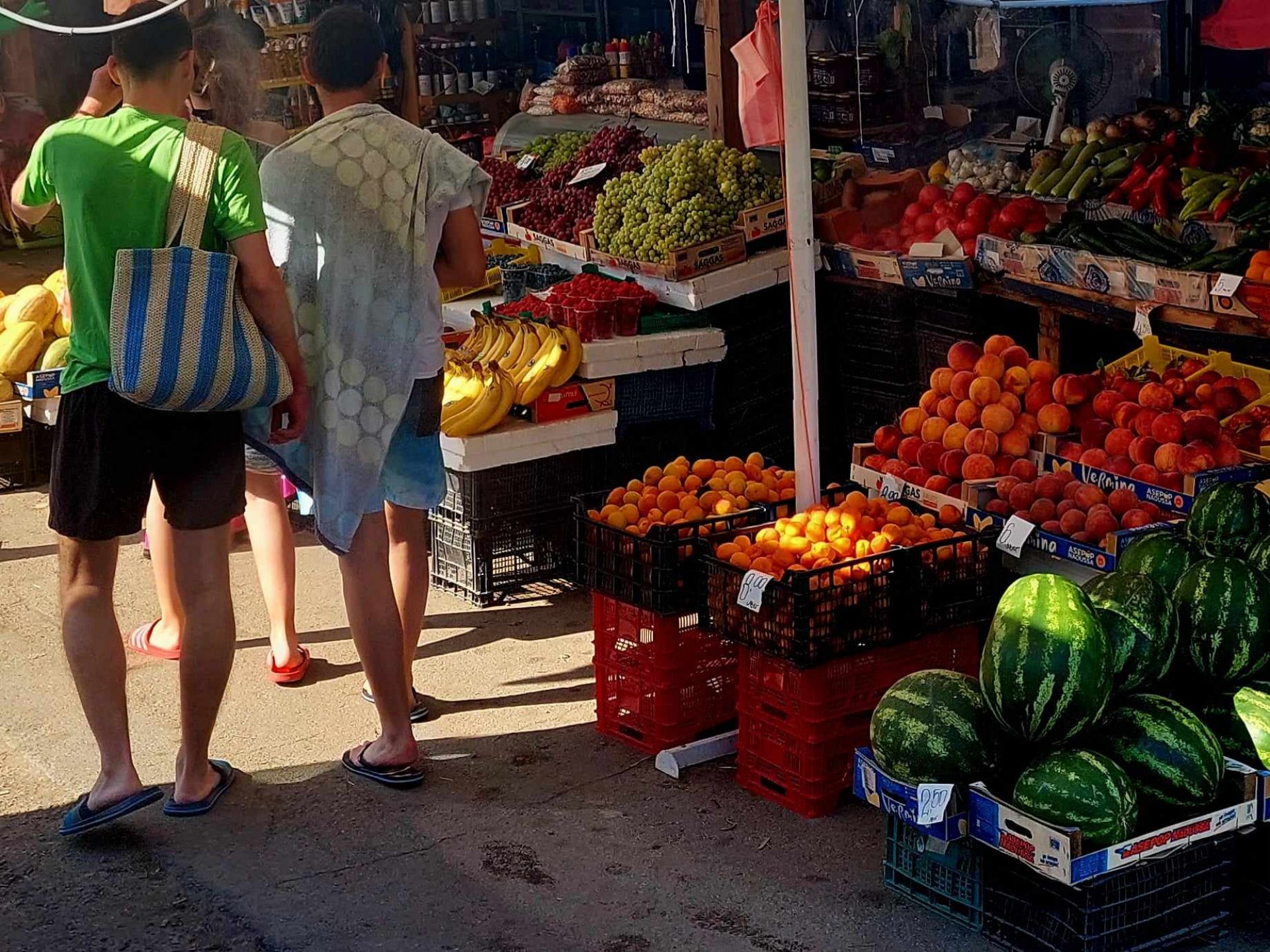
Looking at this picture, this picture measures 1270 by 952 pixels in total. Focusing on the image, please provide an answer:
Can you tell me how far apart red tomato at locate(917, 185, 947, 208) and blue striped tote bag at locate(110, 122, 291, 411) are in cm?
404

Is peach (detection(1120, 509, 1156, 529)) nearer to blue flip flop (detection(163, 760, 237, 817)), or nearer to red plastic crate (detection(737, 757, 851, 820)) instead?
red plastic crate (detection(737, 757, 851, 820))

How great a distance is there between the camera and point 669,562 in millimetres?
4453

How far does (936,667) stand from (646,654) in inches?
31.5

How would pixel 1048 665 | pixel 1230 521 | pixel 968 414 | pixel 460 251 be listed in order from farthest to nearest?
pixel 968 414 < pixel 460 251 < pixel 1230 521 < pixel 1048 665

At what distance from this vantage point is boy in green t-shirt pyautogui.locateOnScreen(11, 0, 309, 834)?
3.94m

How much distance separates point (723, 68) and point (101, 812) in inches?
175

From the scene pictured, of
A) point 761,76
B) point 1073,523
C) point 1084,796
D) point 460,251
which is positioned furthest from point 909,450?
point 1084,796

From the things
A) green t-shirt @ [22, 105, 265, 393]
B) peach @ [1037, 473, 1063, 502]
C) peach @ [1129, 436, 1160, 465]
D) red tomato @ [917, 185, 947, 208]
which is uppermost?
green t-shirt @ [22, 105, 265, 393]

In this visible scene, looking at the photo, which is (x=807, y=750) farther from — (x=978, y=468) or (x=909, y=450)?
(x=909, y=450)

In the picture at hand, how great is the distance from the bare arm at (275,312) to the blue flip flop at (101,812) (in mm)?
970

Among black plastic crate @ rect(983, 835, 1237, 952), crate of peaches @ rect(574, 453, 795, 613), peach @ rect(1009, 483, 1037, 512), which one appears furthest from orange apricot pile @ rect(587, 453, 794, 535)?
black plastic crate @ rect(983, 835, 1237, 952)

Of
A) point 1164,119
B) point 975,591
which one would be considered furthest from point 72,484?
point 1164,119

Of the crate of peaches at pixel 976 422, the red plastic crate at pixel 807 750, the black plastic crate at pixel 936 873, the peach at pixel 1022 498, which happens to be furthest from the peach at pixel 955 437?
the black plastic crate at pixel 936 873

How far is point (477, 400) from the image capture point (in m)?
5.82
